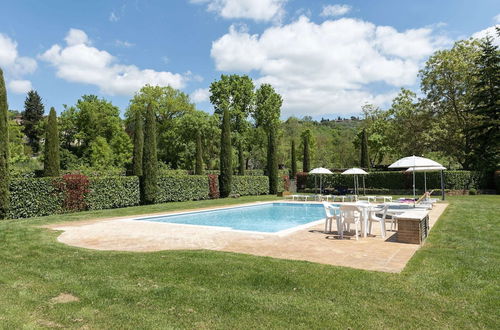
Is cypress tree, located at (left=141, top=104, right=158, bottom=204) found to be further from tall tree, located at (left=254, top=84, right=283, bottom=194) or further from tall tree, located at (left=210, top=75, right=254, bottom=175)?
tall tree, located at (left=254, top=84, right=283, bottom=194)

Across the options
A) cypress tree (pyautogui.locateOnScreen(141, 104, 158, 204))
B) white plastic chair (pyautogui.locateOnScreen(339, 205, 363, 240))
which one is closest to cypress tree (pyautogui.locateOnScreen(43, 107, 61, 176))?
cypress tree (pyautogui.locateOnScreen(141, 104, 158, 204))

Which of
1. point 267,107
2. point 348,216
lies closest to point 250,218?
point 348,216

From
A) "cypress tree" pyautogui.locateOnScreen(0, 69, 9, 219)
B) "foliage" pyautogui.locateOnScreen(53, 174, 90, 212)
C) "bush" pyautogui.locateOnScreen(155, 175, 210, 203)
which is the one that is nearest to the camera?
"cypress tree" pyautogui.locateOnScreen(0, 69, 9, 219)

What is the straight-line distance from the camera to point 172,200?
20.7 metres

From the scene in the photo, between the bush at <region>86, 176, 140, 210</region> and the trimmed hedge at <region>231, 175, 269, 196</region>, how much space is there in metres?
8.66

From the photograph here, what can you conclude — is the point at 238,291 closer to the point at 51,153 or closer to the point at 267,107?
the point at 51,153

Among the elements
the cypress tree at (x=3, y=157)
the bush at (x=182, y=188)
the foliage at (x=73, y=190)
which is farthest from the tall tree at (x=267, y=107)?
the cypress tree at (x=3, y=157)

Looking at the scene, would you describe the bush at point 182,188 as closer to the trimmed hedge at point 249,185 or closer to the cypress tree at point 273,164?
the trimmed hedge at point 249,185

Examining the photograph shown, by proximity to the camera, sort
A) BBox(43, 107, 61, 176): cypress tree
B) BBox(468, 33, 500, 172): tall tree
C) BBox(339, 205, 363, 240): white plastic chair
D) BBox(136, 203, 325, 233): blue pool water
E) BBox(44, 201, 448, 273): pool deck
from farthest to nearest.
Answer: BBox(468, 33, 500, 172): tall tree → BBox(43, 107, 61, 176): cypress tree → BBox(136, 203, 325, 233): blue pool water → BBox(339, 205, 363, 240): white plastic chair → BBox(44, 201, 448, 273): pool deck

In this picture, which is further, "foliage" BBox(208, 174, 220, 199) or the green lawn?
"foliage" BBox(208, 174, 220, 199)

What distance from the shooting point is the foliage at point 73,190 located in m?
14.7

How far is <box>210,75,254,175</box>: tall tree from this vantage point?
3953cm

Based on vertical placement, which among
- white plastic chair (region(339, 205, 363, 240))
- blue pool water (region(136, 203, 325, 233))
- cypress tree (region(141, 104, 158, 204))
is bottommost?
blue pool water (region(136, 203, 325, 233))

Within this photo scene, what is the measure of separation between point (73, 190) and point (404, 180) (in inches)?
985
